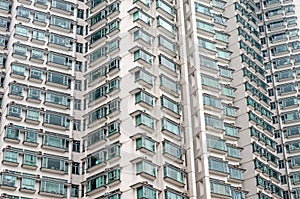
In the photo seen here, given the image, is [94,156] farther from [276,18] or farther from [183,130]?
[276,18]

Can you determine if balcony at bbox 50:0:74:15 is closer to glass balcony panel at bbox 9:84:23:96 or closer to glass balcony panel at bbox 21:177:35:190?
glass balcony panel at bbox 9:84:23:96

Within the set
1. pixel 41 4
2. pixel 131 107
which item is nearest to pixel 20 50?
pixel 41 4

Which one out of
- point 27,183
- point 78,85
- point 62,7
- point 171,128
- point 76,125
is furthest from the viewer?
point 62,7

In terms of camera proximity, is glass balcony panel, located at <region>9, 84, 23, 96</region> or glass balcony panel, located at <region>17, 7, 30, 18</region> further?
glass balcony panel, located at <region>17, 7, 30, 18</region>

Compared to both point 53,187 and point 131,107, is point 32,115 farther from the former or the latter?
point 131,107

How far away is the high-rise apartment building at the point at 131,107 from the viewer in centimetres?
1536

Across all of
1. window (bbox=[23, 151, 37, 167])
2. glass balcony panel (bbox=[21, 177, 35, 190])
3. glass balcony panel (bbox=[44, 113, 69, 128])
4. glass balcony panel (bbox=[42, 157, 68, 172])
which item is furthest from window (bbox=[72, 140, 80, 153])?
glass balcony panel (bbox=[21, 177, 35, 190])

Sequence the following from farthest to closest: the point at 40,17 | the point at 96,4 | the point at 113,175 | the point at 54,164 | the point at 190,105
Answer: the point at 96,4
the point at 40,17
the point at 190,105
the point at 54,164
the point at 113,175

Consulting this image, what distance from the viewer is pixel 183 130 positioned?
54.3 feet

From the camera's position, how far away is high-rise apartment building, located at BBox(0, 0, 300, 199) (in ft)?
50.4

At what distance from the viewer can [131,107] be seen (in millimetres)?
15594

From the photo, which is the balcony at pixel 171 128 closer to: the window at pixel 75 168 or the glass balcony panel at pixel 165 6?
the window at pixel 75 168

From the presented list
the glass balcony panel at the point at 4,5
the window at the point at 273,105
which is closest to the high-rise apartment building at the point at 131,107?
the glass balcony panel at the point at 4,5

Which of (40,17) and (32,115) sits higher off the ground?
(40,17)
